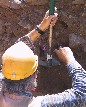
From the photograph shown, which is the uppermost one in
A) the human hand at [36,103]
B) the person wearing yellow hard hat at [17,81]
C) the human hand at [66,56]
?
the human hand at [66,56]

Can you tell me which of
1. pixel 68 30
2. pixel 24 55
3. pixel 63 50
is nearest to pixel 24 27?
pixel 68 30

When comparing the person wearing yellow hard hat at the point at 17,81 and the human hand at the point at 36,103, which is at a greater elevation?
the person wearing yellow hard hat at the point at 17,81

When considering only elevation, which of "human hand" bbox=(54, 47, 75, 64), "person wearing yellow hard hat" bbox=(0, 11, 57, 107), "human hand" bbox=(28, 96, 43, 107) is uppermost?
"human hand" bbox=(54, 47, 75, 64)

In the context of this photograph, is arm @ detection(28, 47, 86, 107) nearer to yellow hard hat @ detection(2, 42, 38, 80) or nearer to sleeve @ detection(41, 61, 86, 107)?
sleeve @ detection(41, 61, 86, 107)

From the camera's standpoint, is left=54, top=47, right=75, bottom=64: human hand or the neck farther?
left=54, top=47, right=75, bottom=64: human hand

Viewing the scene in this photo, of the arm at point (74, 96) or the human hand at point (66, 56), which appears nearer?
the arm at point (74, 96)

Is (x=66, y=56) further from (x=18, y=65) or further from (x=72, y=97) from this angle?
(x=18, y=65)

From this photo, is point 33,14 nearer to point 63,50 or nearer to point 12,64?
point 63,50

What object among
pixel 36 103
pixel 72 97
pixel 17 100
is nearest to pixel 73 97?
pixel 72 97

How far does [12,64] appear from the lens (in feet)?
7.18

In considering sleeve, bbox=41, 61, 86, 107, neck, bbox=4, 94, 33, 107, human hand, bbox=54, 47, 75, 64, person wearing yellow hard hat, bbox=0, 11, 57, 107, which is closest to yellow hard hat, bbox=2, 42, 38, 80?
person wearing yellow hard hat, bbox=0, 11, 57, 107

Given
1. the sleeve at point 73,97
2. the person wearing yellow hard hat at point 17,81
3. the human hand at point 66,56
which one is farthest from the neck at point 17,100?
the human hand at point 66,56

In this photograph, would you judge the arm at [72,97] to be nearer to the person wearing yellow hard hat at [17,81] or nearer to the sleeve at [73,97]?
the sleeve at [73,97]

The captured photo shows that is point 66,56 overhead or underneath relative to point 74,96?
overhead
